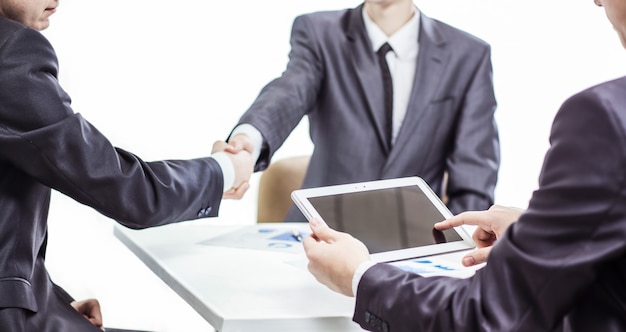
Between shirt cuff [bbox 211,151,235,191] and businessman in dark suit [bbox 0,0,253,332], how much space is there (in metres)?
0.37

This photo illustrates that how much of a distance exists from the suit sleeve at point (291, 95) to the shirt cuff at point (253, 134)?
2 cm

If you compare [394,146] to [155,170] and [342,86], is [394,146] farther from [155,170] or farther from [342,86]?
[155,170]

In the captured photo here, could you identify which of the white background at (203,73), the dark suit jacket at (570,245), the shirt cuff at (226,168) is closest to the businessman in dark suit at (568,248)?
the dark suit jacket at (570,245)

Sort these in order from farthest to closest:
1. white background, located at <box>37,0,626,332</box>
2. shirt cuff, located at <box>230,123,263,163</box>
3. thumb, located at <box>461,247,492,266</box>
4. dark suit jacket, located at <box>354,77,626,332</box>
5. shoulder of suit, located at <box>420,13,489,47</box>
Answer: white background, located at <box>37,0,626,332</box> → shoulder of suit, located at <box>420,13,489,47</box> → shirt cuff, located at <box>230,123,263,163</box> → thumb, located at <box>461,247,492,266</box> → dark suit jacket, located at <box>354,77,626,332</box>

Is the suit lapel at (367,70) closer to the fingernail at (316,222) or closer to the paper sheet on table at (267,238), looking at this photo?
the paper sheet on table at (267,238)

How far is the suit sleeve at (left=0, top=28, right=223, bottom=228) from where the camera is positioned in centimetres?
161

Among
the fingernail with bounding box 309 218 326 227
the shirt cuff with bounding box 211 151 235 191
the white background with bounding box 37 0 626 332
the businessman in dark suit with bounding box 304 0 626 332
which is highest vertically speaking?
the businessman in dark suit with bounding box 304 0 626 332

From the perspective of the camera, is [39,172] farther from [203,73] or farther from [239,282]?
[203,73]

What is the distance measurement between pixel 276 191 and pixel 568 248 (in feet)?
5.93

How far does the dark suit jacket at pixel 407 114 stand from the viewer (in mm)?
2783

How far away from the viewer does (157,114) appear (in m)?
4.49

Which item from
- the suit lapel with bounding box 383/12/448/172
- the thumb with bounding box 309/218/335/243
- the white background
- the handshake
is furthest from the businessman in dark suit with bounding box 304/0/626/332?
the white background

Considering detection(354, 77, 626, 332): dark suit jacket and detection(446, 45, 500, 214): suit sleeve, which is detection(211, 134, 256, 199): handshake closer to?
detection(446, 45, 500, 214): suit sleeve

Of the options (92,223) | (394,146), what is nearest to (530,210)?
(394,146)
